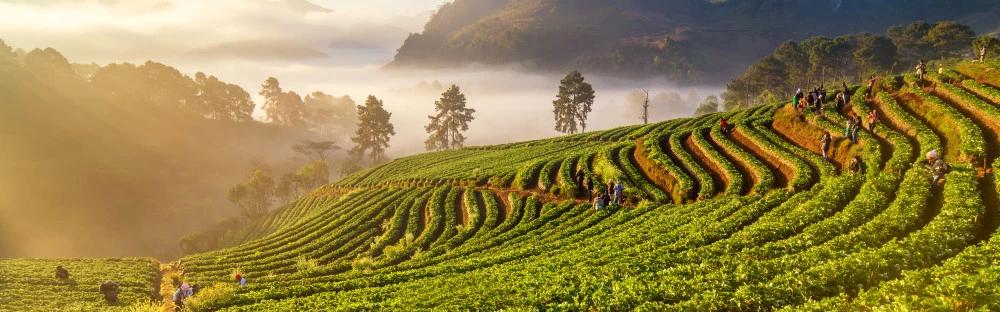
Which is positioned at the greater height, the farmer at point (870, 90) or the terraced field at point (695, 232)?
the farmer at point (870, 90)

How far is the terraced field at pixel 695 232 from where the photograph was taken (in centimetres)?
1828

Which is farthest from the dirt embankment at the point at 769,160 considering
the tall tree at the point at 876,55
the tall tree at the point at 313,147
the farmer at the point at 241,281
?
the tall tree at the point at 313,147

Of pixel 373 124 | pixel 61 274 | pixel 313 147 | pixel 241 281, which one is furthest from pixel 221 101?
pixel 241 281

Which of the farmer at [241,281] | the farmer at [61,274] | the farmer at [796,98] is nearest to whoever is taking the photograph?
the farmer at [241,281]

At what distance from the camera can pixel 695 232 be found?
93.3 ft

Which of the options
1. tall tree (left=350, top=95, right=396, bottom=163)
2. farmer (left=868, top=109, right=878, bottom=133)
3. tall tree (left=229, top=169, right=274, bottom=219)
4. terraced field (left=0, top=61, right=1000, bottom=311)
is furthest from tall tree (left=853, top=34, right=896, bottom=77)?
tall tree (left=229, top=169, right=274, bottom=219)

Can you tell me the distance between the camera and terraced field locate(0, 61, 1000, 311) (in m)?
18.3

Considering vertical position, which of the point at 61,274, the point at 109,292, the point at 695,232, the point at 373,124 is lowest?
the point at 109,292

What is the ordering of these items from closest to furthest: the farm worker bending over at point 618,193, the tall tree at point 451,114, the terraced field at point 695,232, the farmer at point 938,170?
the terraced field at point 695,232 → the farmer at point 938,170 → the farm worker bending over at point 618,193 → the tall tree at point 451,114

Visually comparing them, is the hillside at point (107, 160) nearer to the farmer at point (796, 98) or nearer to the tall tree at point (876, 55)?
the farmer at point (796, 98)

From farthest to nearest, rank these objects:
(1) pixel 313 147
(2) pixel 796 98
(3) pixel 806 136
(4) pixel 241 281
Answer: (1) pixel 313 147 < (2) pixel 796 98 < (3) pixel 806 136 < (4) pixel 241 281

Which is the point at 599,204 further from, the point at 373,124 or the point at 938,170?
the point at 373,124

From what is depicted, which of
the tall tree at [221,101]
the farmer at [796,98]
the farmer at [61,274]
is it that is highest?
the tall tree at [221,101]

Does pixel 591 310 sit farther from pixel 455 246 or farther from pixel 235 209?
pixel 235 209
